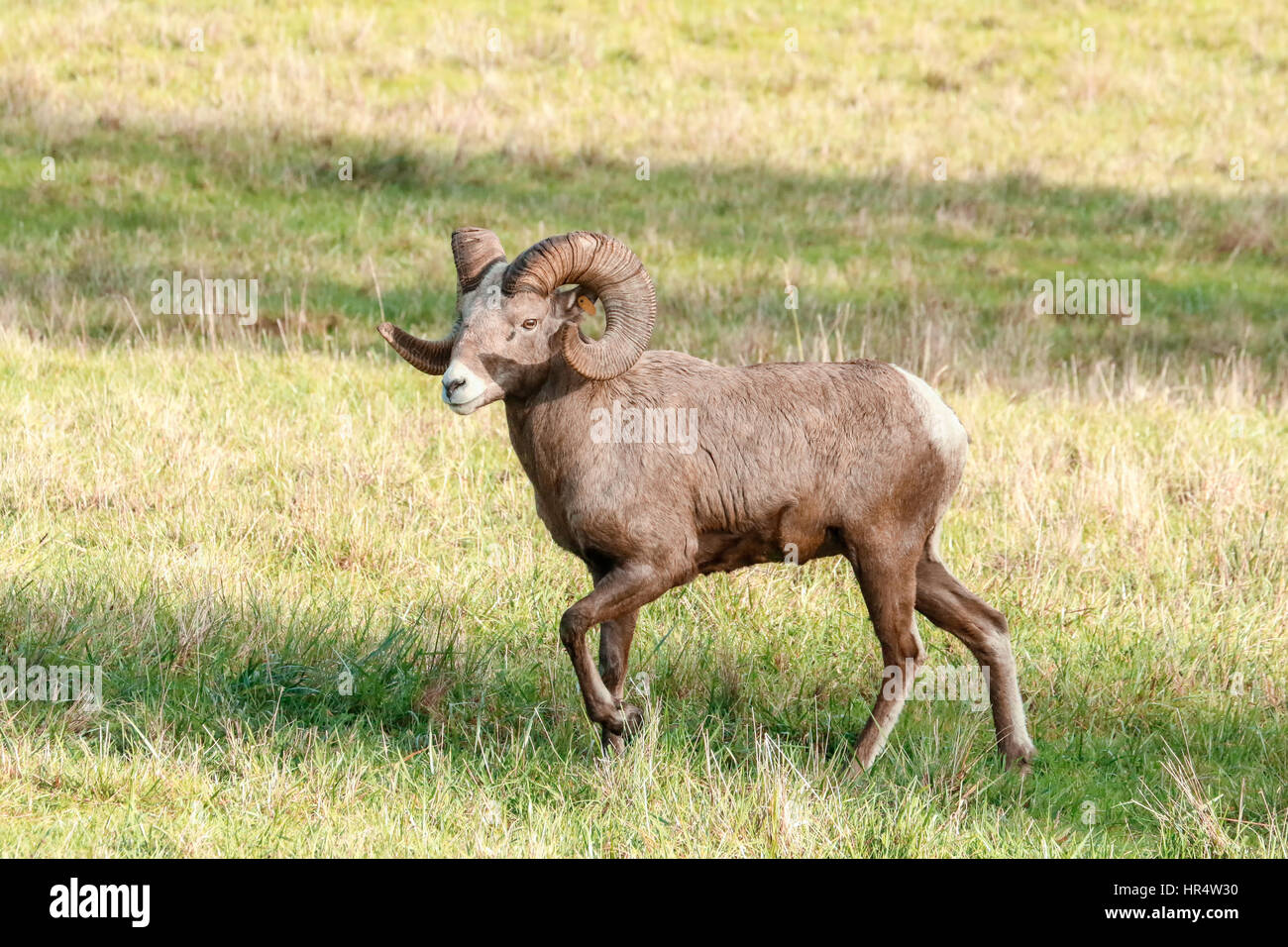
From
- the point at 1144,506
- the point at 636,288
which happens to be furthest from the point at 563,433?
the point at 1144,506

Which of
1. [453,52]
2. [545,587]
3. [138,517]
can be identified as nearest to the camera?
[545,587]

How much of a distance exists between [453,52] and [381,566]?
659 inches

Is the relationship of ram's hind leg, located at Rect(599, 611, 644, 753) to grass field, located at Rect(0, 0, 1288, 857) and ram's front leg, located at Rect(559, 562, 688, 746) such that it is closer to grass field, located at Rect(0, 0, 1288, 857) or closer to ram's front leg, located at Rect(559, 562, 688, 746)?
grass field, located at Rect(0, 0, 1288, 857)

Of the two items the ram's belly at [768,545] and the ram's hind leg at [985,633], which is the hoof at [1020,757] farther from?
the ram's belly at [768,545]

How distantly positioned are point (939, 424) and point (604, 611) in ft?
4.67

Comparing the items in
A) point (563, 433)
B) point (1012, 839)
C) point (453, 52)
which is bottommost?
point (1012, 839)

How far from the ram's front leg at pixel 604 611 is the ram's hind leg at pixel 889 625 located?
0.71m

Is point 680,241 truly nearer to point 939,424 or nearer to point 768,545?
point 939,424

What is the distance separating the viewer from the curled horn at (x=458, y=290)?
18.4 feet

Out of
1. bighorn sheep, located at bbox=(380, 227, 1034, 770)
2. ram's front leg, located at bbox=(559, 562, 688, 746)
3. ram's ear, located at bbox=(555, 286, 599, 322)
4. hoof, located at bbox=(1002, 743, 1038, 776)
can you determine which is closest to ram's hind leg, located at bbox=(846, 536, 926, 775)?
bighorn sheep, located at bbox=(380, 227, 1034, 770)

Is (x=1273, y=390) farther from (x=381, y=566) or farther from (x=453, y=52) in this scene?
(x=453, y=52)

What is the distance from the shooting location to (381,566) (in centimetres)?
785

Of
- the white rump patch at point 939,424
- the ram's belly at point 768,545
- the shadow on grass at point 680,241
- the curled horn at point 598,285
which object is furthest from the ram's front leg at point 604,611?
the shadow on grass at point 680,241

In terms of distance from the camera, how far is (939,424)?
5.78 meters
